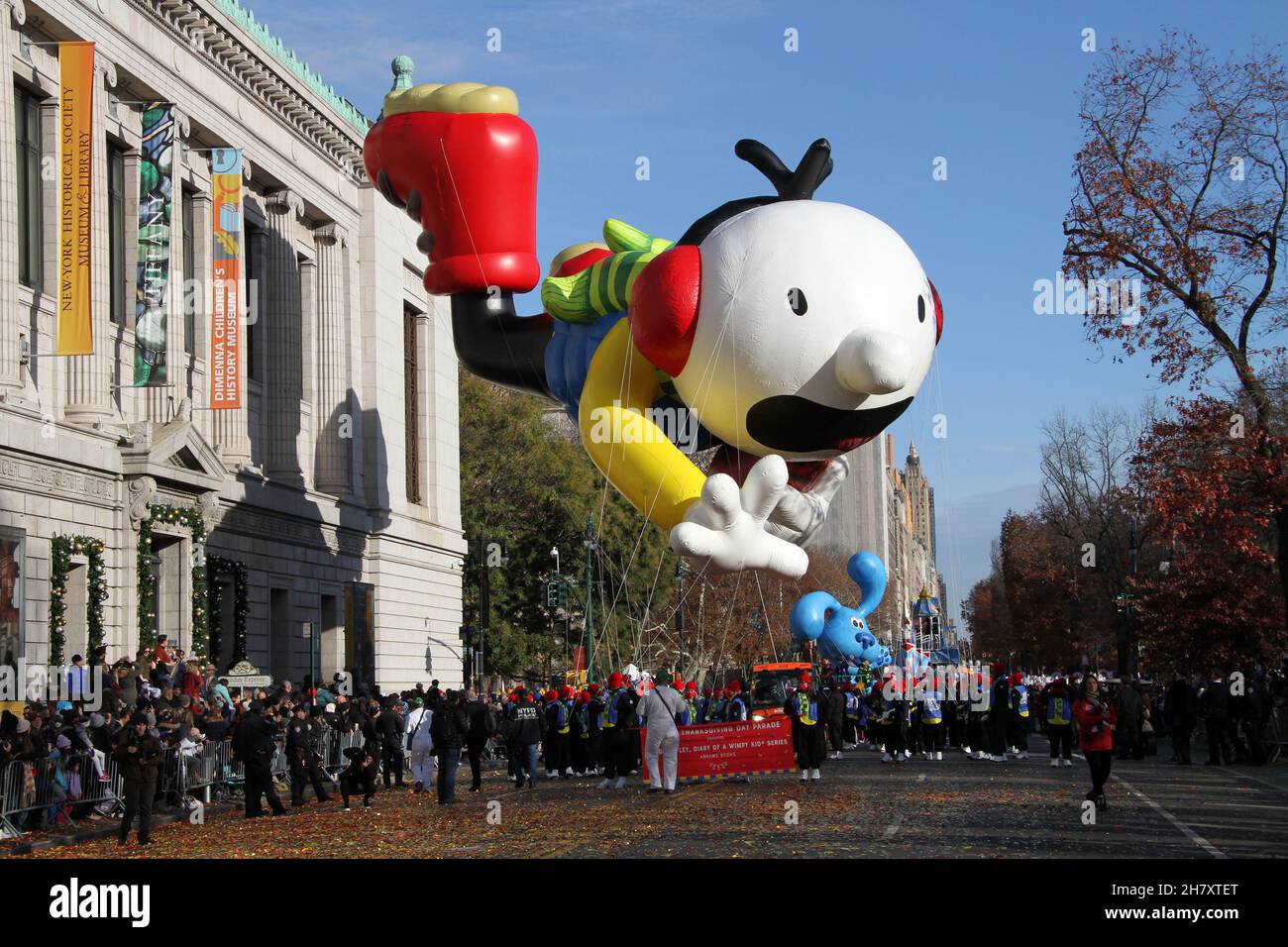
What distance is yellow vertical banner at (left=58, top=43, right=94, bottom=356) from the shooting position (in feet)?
90.3

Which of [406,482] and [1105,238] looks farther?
[406,482]

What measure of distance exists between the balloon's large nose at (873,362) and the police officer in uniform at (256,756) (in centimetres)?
1032

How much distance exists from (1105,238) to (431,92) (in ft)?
35.7

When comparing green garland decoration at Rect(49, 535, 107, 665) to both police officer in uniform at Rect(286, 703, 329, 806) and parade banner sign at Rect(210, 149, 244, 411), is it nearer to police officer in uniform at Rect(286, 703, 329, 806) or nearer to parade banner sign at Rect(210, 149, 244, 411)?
parade banner sign at Rect(210, 149, 244, 411)

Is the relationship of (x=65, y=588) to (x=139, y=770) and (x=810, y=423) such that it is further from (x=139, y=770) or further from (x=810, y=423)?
(x=810, y=423)

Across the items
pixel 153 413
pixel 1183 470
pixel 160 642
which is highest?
pixel 153 413

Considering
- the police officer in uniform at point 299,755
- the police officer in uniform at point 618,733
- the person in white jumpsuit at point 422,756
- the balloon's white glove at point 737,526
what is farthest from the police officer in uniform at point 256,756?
the balloon's white glove at point 737,526

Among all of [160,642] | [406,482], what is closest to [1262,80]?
[160,642]

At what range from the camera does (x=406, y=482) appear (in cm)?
4953

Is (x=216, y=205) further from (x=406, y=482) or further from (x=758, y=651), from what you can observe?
(x=758, y=651)

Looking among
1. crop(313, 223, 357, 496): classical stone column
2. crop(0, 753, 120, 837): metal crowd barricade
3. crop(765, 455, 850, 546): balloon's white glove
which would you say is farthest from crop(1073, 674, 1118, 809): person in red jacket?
crop(313, 223, 357, 496): classical stone column

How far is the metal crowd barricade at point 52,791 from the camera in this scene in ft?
59.9

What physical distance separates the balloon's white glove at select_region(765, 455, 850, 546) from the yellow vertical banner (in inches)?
610

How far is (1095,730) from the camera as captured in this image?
61.4 ft
